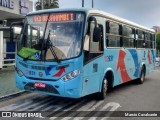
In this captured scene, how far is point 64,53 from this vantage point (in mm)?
8250

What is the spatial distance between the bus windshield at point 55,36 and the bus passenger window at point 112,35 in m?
2.06

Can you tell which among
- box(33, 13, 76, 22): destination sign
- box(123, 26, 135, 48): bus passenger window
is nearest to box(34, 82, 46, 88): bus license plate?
box(33, 13, 76, 22): destination sign

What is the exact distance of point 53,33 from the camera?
860cm

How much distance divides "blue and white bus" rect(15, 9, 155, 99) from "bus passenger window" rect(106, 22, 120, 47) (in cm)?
4

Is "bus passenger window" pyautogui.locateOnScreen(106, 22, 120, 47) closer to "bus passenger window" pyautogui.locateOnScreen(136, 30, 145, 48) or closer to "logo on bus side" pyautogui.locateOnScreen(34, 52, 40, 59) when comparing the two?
"logo on bus side" pyautogui.locateOnScreen(34, 52, 40, 59)

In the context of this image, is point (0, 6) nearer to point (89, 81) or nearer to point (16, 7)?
point (16, 7)

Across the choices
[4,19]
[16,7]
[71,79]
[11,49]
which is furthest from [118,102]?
[4,19]

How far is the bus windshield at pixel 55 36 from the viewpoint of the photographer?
8281 mm

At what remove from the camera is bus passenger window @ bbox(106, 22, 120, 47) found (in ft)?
34.1

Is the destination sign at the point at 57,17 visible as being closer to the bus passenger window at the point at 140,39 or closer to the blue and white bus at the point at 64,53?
the blue and white bus at the point at 64,53

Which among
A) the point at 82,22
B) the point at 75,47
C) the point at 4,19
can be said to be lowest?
the point at 75,47

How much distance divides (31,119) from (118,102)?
3613 millimetres

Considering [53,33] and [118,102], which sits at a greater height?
[53,33]

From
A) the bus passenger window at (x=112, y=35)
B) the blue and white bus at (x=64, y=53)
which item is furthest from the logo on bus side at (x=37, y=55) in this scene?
the bus passenger window at (x=112, y=35)
